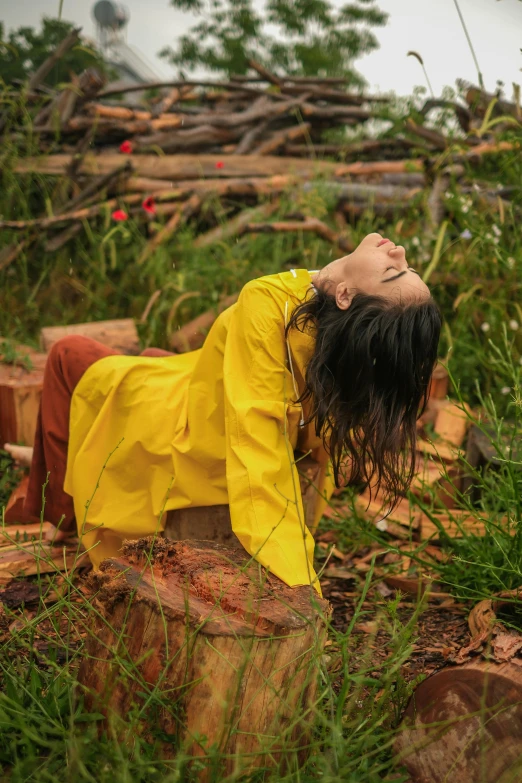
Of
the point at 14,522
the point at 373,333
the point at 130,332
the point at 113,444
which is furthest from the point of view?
the point at 130,332

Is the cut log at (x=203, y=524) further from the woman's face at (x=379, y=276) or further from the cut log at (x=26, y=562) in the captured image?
the woman's face at (x=379, y=276)

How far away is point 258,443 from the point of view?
196 centimetres

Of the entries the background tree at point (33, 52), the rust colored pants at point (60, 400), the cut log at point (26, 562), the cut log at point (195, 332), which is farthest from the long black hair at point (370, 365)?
the background tree at point (33, 52)

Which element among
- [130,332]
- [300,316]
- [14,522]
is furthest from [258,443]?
[130,332]

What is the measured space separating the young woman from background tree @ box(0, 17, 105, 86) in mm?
3203

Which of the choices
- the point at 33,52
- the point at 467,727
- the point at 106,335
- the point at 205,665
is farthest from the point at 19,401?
the point at 33,52

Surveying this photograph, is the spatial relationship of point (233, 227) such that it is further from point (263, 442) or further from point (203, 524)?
point (263, 442)

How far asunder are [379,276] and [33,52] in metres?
4.19

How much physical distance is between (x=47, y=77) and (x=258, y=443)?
4.37 m

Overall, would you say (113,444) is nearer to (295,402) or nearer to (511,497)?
(295,402)

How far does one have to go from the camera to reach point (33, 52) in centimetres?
515

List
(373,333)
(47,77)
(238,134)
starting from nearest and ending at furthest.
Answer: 1. (373,333)
2. (47,77)
3. (238,134)

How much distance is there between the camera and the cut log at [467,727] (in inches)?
59.3

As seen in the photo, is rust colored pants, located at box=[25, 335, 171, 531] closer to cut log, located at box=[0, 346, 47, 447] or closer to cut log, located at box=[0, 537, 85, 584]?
cut log, located at box=[0, 537, 85, 584]
